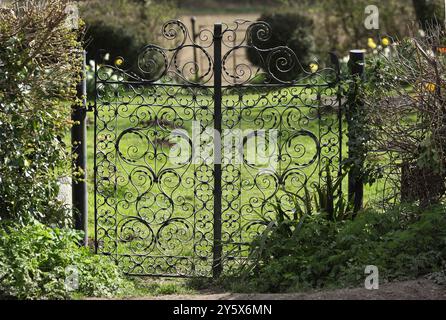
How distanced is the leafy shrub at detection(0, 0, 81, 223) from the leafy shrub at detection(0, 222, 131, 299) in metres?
0.28

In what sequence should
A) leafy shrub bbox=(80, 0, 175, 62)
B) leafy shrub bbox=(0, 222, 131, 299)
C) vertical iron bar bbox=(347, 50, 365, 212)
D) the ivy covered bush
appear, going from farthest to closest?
leafy shrub bbox=(80, 0, 175, 62), vertical iron bar bbox=(347, 50, 365, 212), the ivy covered bush, leafy shrub bbox=(0, 222, 131, 299)

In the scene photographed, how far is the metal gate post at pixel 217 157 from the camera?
7.15 meters

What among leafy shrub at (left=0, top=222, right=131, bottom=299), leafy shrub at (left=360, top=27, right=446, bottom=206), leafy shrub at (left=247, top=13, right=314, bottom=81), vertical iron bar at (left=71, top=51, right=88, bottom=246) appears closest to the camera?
leafy shrub at (left=0, top=222, right=131, bottom=299)

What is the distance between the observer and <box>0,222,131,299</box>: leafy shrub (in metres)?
5.84

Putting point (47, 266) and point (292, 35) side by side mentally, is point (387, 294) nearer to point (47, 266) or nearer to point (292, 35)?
point (47, 266)

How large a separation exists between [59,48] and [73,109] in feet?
2.23

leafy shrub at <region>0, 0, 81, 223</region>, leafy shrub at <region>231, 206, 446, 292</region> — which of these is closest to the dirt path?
leafy shrub at <region>231, 206, 446, 292</region>

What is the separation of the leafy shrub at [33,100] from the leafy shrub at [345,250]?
170 centimetres

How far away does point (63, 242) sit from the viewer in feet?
21.3

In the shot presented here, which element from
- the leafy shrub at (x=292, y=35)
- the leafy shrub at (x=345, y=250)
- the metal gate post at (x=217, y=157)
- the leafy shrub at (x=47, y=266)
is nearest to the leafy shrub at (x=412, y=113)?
the leafy shrub at (x=345, y=250)

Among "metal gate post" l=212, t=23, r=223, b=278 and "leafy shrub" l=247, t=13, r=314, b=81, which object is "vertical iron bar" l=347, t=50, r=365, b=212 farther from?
"leafy shrub" l=247, t=13, r=314, b=81

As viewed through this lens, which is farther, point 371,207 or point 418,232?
point 371,207
